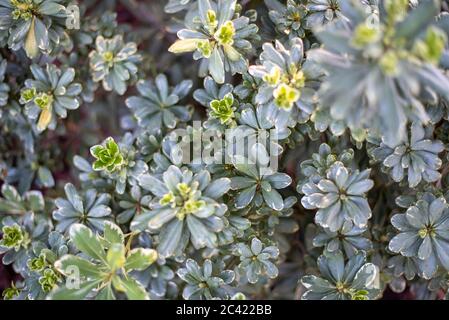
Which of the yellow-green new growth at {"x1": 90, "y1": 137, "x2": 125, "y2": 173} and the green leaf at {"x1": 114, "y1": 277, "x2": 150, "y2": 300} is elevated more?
the yellow-green new growth at {"x1": 90, "y1": 137, "x2": 125, "y2": 173}

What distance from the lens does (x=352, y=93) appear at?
124 centimetres

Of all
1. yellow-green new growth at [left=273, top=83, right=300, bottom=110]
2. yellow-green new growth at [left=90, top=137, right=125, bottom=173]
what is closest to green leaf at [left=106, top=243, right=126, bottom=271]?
yellow-green new growth at [left=90, top=137, right=125, bottom=173]

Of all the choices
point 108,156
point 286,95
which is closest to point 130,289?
point 108,156

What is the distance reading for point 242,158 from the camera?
1699 mm

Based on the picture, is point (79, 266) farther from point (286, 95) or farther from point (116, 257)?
point (286, 95)

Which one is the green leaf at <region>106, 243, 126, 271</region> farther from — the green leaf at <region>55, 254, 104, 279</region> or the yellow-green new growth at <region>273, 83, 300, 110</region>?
the yellow-green new growth at <region>273, 83, 300, 110</region>

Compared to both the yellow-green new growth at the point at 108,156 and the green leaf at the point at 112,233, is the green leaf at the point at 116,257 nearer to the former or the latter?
the green leaf at the point at 112,233

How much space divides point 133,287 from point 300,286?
0.80 m

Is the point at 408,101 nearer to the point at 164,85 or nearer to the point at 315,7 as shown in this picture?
the point at 315,7

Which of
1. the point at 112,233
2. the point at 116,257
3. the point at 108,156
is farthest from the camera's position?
the point at 108,156

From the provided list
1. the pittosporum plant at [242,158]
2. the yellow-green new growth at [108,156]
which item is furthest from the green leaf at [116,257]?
the yellow-green new growth at [108,156]

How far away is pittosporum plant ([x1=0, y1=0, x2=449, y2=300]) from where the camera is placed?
136 cm

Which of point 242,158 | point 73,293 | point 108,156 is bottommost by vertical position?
point 73,293
